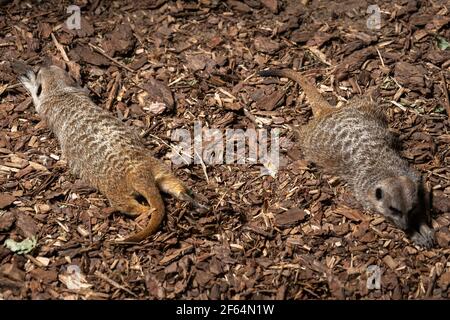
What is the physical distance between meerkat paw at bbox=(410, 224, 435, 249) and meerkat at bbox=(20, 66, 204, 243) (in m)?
1.66

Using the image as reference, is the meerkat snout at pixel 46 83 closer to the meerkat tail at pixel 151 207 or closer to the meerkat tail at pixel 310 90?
the meerkat tail at pixel 151 207

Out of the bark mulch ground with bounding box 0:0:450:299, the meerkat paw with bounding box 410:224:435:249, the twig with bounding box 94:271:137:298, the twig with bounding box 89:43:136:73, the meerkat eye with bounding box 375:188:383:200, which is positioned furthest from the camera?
the twig with bounding box 89:43:136:73

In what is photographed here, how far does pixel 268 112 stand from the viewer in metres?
5.04

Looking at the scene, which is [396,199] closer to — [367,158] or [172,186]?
[367,158]

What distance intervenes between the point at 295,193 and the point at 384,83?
152 cm

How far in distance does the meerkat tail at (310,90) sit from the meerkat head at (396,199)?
921 millimetres

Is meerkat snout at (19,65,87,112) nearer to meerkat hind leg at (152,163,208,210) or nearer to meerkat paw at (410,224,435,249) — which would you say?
meerkat hind leg at (152,163,208,210)

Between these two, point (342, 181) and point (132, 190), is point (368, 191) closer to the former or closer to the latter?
point (342, 181)

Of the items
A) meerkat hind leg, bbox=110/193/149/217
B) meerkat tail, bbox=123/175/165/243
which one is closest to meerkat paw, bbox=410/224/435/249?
meerkat tail, bbox=123/175/165/243

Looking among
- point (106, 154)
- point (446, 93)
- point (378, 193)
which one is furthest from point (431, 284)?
point (106, 154)

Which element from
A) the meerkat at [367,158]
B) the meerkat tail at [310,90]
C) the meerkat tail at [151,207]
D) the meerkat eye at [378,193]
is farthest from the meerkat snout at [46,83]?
the meerkat eye at [378,193]

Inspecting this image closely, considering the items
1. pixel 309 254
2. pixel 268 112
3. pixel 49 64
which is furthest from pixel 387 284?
pixel 49 64

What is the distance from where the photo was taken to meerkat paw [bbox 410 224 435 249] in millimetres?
4098
